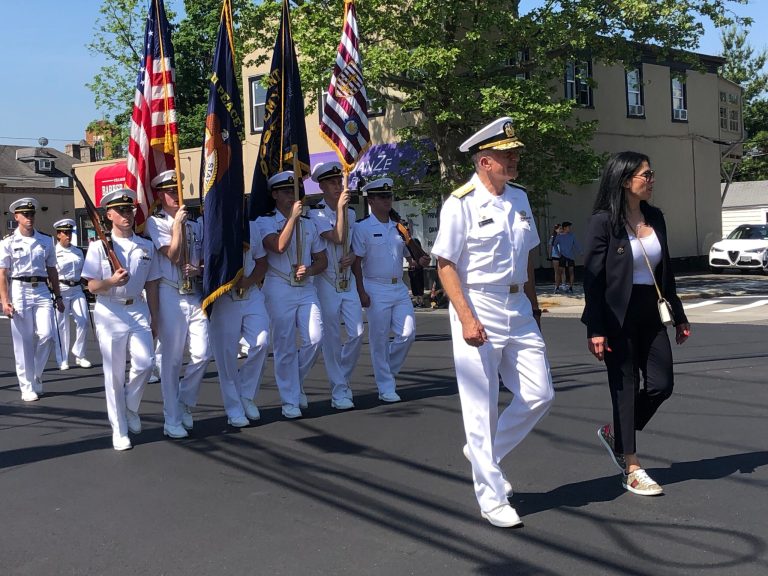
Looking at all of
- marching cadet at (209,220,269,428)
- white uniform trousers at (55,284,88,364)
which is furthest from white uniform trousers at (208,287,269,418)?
white uniform trousers at (55,284,88,364)

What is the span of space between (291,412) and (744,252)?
87.3ft

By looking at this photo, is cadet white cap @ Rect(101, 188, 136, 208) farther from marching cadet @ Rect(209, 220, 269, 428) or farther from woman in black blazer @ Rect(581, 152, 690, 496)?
woman in black blazer @ Rect(581, 152, 690, 496)

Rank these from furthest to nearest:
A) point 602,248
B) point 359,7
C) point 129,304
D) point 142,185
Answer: point 359,7 → point 142,185 → point 129,304 → point 602,248

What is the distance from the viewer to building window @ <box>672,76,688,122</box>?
34.6m

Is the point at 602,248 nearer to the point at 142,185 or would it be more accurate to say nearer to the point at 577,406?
the point at 577,406

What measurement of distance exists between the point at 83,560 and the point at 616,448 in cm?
308

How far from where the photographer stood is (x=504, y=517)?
5.15m

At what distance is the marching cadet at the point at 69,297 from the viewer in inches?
531

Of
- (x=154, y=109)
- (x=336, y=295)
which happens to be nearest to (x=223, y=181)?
(x=154, y=109)

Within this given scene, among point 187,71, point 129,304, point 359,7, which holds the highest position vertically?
point 187,71

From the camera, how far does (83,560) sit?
494cm

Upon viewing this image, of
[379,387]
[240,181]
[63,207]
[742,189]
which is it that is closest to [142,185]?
[240,181]

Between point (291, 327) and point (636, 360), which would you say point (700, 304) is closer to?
point (291, 327)

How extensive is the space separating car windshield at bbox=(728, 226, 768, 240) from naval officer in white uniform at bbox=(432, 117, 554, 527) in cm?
2976
